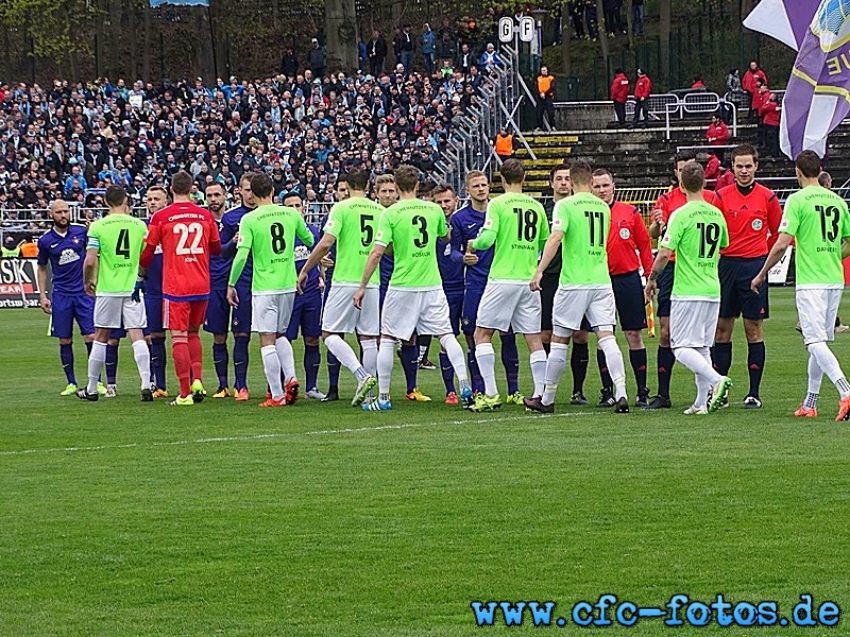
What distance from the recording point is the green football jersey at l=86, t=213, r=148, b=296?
15.9 m

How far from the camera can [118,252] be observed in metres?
16.0

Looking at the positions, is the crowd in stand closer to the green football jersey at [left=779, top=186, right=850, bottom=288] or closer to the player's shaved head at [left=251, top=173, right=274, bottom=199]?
the player's shaved head at [left=251, top=173, right=274, bottom=199]

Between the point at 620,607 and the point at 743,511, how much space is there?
7.16ft

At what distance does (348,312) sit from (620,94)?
3143 centimetres

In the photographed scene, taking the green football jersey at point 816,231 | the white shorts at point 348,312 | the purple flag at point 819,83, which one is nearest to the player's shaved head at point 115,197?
the white shorts at point 348,312

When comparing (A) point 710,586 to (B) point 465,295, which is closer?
(A) point 710,586

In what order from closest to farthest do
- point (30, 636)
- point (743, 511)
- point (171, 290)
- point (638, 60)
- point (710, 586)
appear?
point (30, 636) < point (710, 586) < point (743, 511) < point (171, 290) < point (638, 60)

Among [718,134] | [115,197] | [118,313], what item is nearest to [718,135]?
[718,134]

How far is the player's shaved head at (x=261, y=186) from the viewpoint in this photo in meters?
14.8

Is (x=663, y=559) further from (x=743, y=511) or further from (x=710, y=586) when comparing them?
(x=743, y=511)

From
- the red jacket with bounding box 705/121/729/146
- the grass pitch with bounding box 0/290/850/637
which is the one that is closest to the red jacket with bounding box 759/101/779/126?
the red jacket with bounding box 705/121/729/146

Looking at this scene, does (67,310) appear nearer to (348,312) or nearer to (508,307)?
(348,312)

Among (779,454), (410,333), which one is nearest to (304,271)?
(410,333)

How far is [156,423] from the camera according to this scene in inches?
542
